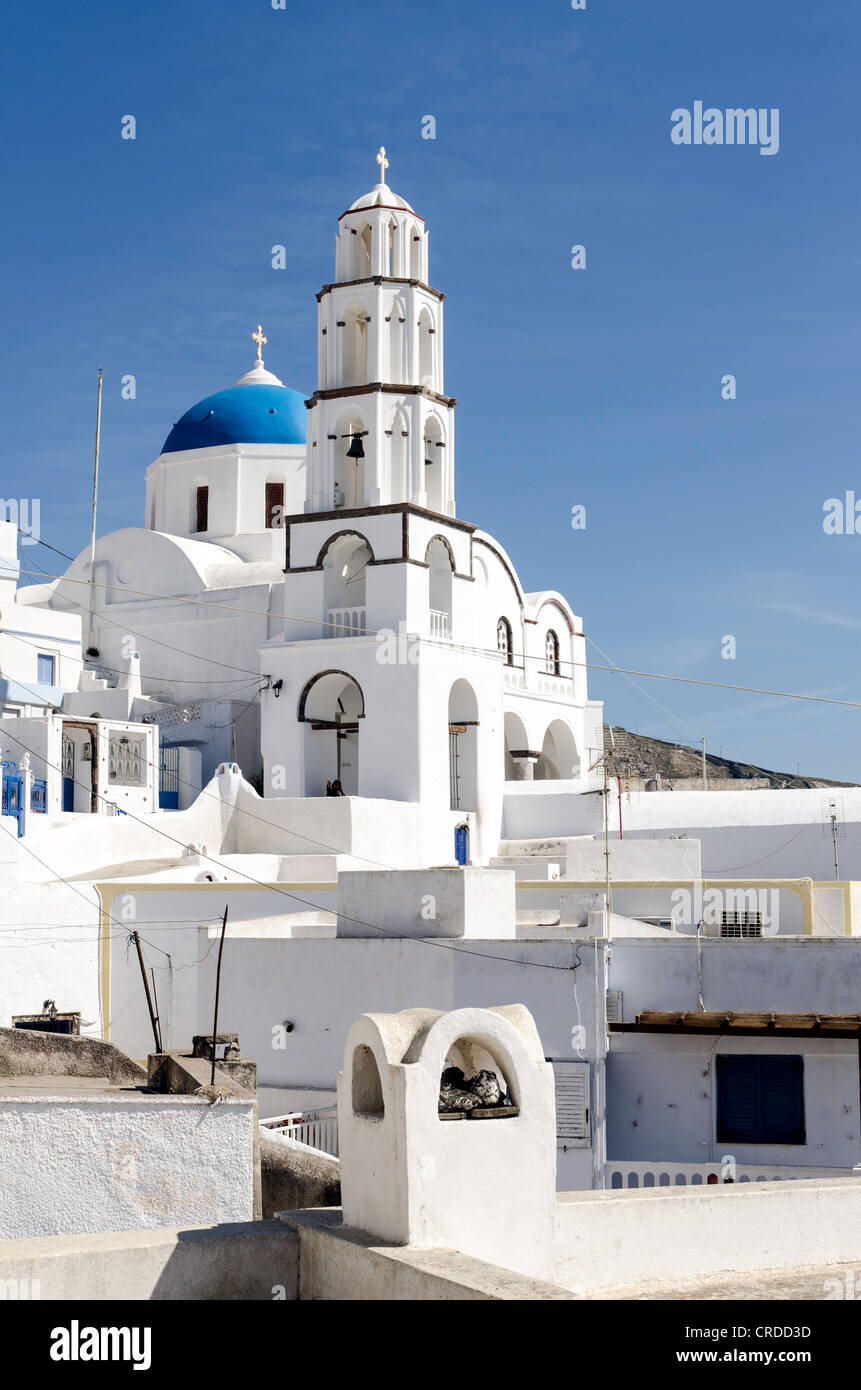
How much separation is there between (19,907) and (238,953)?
3905 mm

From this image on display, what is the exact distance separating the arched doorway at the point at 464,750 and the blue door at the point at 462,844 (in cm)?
62

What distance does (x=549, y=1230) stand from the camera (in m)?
7.57

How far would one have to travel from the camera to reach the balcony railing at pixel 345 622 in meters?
28.9

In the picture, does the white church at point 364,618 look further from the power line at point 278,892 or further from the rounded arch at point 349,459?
the power line at point 278,892

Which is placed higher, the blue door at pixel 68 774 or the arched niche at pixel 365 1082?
the blue door at pixel 68 774

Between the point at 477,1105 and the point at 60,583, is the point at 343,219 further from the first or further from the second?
the point at 477,1105

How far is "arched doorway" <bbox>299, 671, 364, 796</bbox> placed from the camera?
Result: 29.3 metres

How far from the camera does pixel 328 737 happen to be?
3003 centimetres

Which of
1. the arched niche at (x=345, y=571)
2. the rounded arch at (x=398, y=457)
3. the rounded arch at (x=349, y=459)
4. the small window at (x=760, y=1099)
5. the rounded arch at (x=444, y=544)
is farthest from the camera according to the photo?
the rounded arch at (x=349, y=459)

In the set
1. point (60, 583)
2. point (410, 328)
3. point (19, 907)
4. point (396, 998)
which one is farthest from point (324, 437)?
point (396, 998)

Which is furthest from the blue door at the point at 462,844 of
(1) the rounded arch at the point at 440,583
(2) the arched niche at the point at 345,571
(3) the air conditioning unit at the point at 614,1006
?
(3) the air conditioning unit at the point at 614,1006

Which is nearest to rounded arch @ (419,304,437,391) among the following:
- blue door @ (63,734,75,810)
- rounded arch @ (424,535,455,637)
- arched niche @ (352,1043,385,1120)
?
rounded arch @ (424,535,455,637)

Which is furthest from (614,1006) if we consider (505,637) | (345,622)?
(505,637)

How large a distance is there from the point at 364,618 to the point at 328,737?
8.44 feet
